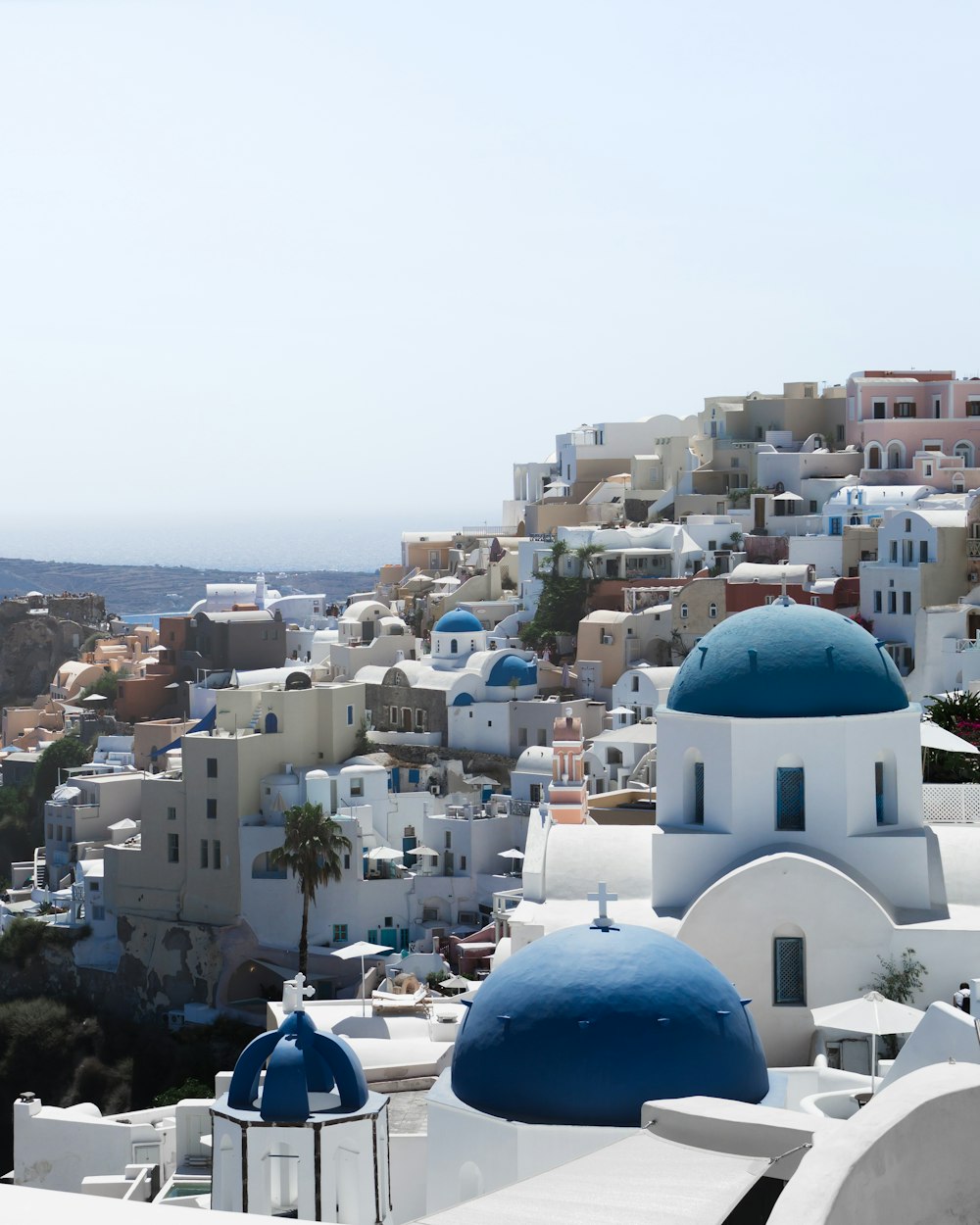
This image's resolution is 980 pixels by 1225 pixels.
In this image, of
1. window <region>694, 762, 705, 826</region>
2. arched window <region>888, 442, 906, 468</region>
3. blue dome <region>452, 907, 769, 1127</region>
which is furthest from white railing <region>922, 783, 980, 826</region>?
arched window <region>888, 442, 906, 468</region>

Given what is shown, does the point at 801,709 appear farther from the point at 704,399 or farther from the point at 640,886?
the point at 704,399

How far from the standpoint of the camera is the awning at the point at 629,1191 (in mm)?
7864

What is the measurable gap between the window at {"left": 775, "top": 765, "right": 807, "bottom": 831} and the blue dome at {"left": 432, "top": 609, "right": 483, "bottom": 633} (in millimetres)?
28972

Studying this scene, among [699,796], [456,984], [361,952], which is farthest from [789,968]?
[361,952]

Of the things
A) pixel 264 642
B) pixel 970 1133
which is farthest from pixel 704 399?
pixel 970 1133

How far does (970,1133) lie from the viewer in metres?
7.82

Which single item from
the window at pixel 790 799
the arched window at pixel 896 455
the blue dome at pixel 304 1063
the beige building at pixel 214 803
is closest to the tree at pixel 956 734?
the window at pixel 790 799

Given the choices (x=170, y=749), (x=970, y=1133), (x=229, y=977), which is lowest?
(x=229, y=977)

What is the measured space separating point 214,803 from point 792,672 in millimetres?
22819

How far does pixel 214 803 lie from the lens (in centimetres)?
4041

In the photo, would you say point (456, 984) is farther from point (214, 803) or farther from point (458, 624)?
point (458, 624)

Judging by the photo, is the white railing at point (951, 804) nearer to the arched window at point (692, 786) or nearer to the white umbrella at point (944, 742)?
the white umbrella at point (944, 742)

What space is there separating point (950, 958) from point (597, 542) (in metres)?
34.4

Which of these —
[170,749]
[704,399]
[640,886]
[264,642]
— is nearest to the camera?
[640,886]
